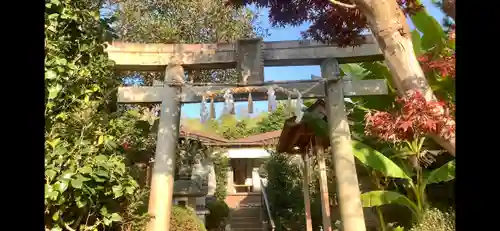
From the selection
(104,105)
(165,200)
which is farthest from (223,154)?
(104,105)

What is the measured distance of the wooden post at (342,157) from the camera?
21.7 feet

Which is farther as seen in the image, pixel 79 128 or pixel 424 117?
pixel 79 128

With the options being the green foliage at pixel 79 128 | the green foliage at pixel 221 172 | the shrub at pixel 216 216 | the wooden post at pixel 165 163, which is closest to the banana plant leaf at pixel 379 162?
the wooden post at pixel 165 163

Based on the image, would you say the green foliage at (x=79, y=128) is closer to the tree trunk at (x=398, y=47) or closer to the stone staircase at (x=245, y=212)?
the tree trunk at (x=398, y=47)

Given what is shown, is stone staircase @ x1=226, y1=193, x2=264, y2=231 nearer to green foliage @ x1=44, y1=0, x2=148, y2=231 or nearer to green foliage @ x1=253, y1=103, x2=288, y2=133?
green foliage @ x1=253, y1=103, x2=288, y2=133

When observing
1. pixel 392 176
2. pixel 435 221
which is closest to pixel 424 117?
pixel 392 176

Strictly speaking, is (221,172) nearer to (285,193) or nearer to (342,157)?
(285,193)

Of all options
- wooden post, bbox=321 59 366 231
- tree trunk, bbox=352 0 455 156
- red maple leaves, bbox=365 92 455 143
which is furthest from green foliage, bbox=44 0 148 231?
wooden post, bbox=321 59 366 231

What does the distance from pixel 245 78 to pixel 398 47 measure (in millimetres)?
4469

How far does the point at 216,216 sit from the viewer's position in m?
13.1
